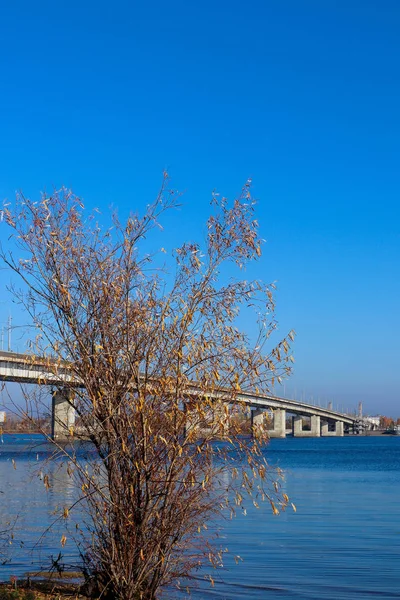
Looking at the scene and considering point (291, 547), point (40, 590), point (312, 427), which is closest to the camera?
point (40, 590)

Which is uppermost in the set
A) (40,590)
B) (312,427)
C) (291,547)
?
(312,427)

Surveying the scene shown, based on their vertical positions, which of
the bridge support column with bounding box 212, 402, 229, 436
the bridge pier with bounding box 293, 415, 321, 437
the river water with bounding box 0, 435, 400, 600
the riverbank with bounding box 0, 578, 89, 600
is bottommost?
the river water with bounding box 0, 435, 400, 600

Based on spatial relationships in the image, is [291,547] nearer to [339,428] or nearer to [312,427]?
[312,427]

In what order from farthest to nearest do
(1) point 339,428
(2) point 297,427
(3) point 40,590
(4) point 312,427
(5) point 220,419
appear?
1. (1) point 339,428
2. (2) point 297,427
3. (4) point 312,427
4. (3) point 40,590
5. (5) point 220,419

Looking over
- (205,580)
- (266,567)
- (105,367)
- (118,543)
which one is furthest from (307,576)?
(105,367)

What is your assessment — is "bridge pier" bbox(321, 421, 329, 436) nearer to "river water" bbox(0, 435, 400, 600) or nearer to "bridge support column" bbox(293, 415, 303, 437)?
"bridge support column" bbox(293, 415, 303, 437)

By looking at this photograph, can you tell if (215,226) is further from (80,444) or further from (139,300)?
(80,444)

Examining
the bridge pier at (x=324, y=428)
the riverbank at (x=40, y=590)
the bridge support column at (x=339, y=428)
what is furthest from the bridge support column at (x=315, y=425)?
the riverbank at (x=40, y=590)

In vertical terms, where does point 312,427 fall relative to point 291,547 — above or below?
above

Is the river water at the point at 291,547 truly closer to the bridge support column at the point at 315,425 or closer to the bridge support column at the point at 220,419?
the bridge support column at the point at 220,419

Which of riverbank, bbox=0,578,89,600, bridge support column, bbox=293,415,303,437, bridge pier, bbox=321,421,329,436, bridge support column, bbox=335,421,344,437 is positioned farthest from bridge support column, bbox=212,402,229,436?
bridge pier, bbox=321,421,329,436

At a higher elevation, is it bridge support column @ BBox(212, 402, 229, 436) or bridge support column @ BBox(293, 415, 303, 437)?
bridge support column @ BBox(293, 415, 303, 437)

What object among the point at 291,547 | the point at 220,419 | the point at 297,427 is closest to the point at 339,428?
the point at 297,427

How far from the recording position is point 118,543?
11609 mm
